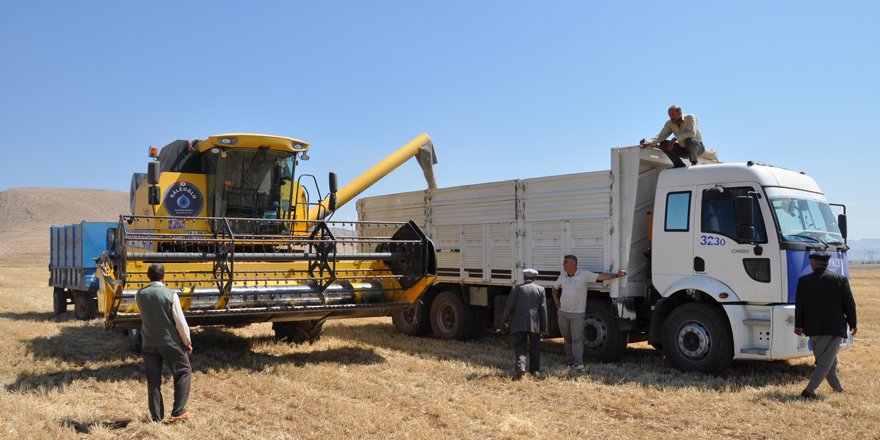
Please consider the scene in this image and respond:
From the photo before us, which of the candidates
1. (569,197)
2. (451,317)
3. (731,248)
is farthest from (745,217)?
(451,317)

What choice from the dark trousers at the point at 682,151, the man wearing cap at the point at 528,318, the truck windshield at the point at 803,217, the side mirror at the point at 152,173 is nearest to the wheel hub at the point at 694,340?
the truck windshield at the point at 803,217

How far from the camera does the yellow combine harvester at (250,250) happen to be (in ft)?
27.4

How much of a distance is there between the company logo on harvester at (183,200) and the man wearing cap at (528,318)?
5.07 meters

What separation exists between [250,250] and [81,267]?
7.46 m

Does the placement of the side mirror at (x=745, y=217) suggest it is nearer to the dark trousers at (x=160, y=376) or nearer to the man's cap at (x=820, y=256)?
the man's cap at (x=820, y=256)

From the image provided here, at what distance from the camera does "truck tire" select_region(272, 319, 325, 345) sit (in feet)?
34.9

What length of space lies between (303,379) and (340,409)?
1668 mm

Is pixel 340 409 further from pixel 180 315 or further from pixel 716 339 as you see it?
pixel 716 339

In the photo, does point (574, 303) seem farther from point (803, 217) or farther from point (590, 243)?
point (803, 217)

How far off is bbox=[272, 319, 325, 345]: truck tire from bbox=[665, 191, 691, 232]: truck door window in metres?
5.23

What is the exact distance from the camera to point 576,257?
973 cm

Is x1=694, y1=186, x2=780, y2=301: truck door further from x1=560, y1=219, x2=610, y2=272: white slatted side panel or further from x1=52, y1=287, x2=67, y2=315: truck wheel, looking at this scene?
x1=52, y1=287, x2=67, y2=315: truck wheel

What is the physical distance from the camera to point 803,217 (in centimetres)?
872

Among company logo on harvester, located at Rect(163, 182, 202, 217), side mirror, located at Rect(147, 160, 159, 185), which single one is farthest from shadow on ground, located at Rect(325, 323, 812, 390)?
side mirror, located at Rect(147, 160, 159, 185)
